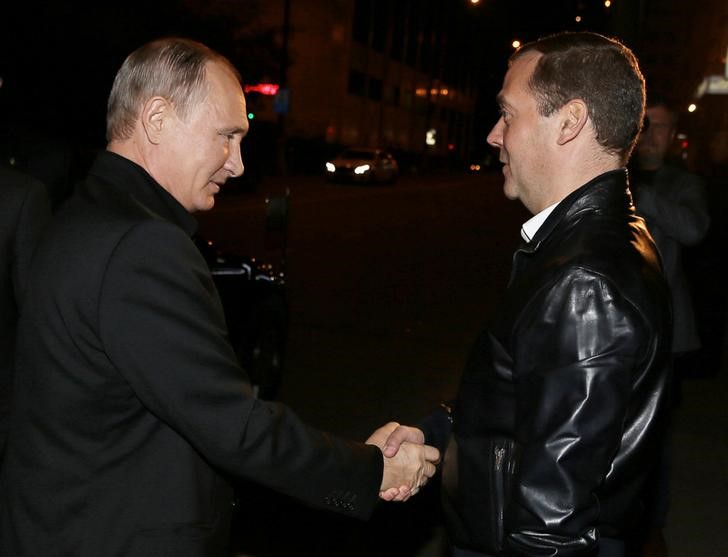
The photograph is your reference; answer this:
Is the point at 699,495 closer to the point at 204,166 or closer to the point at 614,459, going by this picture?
the point at 614,459

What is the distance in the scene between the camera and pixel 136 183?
2.00 metres

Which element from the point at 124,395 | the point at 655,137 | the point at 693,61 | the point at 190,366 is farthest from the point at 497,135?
the point at 693,61

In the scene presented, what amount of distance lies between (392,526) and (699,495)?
79.4 inches

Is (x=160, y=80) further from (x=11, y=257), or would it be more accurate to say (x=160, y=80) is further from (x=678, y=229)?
(x=678, y=229)

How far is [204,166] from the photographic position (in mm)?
2154

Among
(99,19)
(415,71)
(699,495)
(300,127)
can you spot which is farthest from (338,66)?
(699,495)

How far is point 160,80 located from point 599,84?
A: 41.7 inches

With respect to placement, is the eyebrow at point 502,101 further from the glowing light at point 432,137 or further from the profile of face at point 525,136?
the glowing light at point 432,137

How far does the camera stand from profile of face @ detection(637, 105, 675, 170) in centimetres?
446

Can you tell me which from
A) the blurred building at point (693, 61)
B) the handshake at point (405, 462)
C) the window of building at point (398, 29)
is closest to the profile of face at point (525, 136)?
the handshake at point (405, 462)

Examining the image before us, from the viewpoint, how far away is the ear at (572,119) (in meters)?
2.07

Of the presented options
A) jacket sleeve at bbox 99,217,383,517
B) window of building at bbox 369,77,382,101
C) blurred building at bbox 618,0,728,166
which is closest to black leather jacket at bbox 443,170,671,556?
jacket sleeve at bbox 99,217,383,517

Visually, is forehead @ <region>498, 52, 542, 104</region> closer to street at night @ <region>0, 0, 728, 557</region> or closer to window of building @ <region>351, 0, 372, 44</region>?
street at night @ <region>0, 0, 728, 557</region>

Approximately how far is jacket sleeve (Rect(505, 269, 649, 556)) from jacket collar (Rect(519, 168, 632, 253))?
26cm
